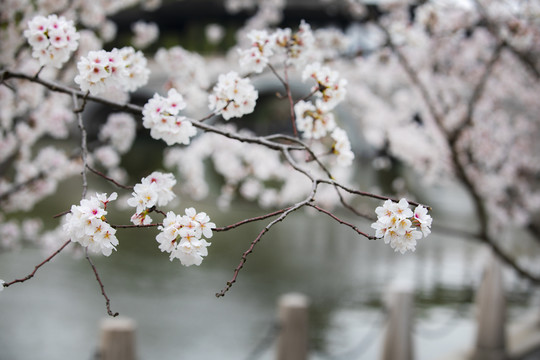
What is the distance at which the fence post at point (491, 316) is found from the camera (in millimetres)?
5727

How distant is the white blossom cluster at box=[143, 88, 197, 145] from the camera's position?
6.74 feet

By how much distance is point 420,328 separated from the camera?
7.94m

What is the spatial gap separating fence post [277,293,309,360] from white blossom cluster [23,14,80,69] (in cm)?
261

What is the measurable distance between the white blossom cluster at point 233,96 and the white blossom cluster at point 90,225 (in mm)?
756

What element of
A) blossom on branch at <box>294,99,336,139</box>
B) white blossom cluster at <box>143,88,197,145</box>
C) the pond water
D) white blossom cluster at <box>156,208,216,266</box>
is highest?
blossom on branch at <box>294,99,336,139</box>

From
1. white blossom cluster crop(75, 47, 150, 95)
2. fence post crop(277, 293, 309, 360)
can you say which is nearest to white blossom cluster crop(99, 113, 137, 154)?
fence post crop(277, 293, 309, 360)

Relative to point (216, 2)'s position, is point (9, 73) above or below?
below

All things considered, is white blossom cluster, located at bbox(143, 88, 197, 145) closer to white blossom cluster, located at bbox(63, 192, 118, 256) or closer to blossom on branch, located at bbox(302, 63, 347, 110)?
white blossom cluster, located at bbox(63, 192, 118, 256)

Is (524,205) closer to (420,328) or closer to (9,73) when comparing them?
(420,328)

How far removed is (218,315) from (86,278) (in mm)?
2801

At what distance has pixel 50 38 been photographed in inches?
85.2

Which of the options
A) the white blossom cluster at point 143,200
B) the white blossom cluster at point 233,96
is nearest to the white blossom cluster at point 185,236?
the white blossom cluster at point 143,200

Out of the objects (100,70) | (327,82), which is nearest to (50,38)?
(100,70)

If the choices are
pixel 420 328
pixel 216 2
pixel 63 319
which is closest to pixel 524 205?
pixel 420 328
